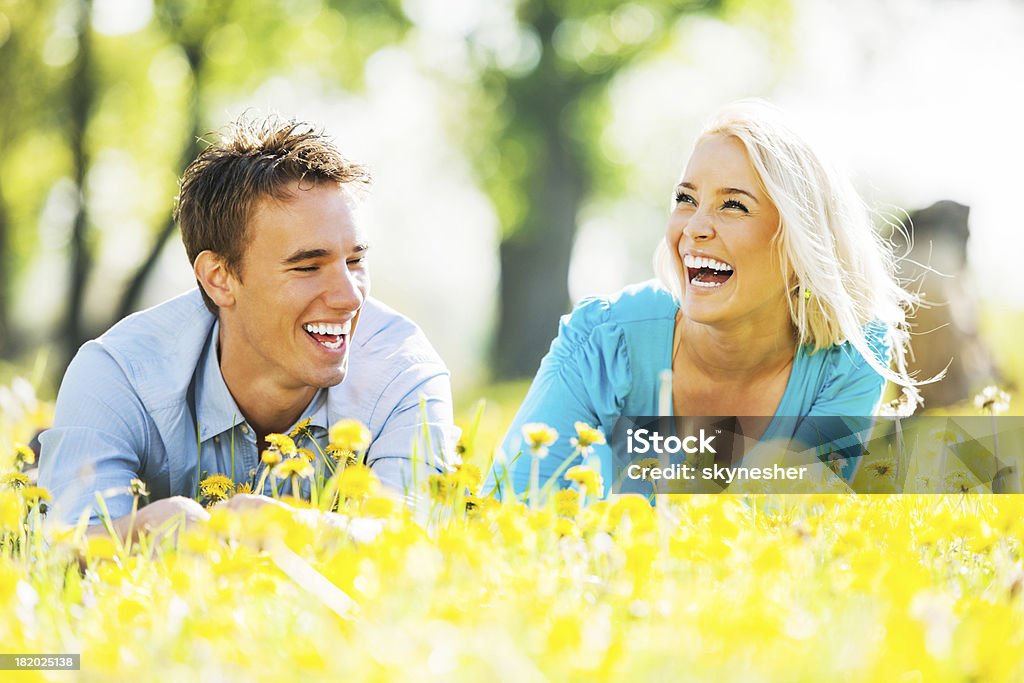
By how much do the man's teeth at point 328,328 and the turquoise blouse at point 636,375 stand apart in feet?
2.68

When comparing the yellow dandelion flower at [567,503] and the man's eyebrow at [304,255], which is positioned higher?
the man's eyebrow at [304,255]

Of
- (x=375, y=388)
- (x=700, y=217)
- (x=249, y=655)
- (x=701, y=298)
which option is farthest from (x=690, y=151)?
(x=249, y=655)

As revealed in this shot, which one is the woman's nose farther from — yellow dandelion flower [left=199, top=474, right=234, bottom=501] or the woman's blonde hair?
yellow dandelion flower [left=199, top=474, right=234, bottom=501]

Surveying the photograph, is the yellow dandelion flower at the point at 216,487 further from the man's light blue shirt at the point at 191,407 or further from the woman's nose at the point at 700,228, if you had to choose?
the woman's nose at the point at 700,228

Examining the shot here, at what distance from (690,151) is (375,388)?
4.97 feet

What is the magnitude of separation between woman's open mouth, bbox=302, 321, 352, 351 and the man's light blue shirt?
0.22 metres

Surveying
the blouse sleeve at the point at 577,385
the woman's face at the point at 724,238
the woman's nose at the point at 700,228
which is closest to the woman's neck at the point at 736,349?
the woman's face at the point at 724,238

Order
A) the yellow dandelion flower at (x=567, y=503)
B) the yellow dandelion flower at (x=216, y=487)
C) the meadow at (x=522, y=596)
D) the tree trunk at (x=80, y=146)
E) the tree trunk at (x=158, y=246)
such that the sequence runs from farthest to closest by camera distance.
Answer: the tree trunk at (x=80, y=146) → the tree trunk at (x=158, y=246) → the yellow dandelion flower at (x=216, y=487) → the yellow dandelion flower at (x=567, y=503) → the meadow at (x=522, y=596)

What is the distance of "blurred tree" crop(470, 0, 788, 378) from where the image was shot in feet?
49.1

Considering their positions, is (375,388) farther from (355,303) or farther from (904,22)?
(904,22)

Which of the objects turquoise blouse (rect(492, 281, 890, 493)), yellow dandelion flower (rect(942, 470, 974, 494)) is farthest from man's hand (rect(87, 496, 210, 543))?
yellow dandelion flower (rect(942, 470, 974, 494))

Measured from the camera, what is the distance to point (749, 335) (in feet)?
13.9

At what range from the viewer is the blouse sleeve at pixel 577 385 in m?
4.07

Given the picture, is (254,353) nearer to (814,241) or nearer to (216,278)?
(216,278)
